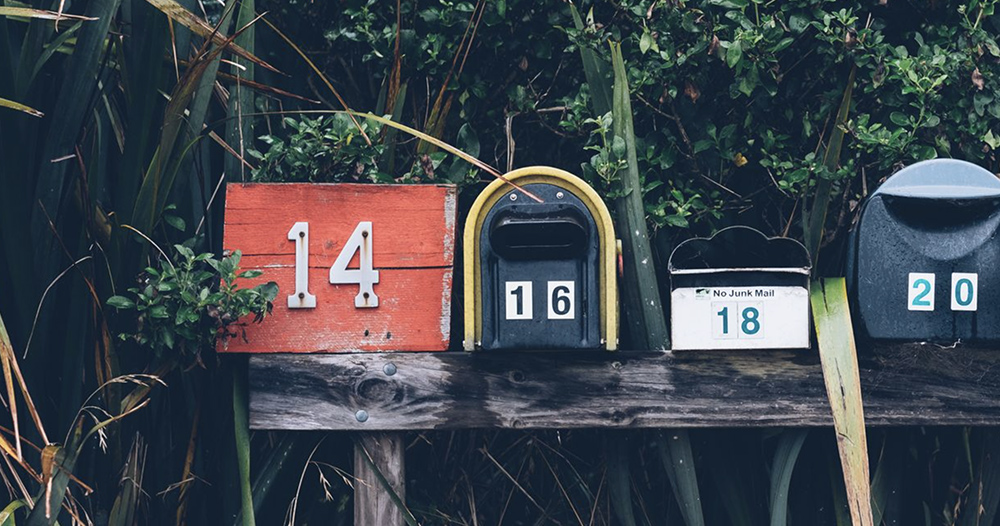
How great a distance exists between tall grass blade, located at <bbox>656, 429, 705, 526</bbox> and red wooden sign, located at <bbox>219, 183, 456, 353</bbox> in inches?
21.1

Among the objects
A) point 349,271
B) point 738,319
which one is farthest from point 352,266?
point 738,319

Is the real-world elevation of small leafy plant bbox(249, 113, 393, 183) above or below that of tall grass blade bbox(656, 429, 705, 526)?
above

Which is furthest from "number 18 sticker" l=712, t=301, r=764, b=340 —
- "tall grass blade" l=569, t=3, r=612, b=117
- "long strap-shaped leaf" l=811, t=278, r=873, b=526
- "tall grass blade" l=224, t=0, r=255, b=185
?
"tall grass blade" l=224, t=0, r=255, b=185

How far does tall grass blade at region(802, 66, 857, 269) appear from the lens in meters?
2.15

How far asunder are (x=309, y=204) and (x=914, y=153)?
1.34 m

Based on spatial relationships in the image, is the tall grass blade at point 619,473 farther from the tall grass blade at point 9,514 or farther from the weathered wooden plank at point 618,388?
the tall grass blade at point 9,514

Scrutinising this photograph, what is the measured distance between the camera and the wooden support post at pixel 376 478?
2090mm

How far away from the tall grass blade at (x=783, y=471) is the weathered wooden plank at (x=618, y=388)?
6 centimetres

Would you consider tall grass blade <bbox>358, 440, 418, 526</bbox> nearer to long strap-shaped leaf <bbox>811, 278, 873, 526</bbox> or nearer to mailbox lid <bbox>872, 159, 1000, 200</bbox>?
long strap-shaped leaf <bbox>811, 278, 873, 526</bbox>

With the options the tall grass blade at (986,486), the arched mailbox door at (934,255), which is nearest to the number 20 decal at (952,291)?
the arched mailbox door at (934,255)

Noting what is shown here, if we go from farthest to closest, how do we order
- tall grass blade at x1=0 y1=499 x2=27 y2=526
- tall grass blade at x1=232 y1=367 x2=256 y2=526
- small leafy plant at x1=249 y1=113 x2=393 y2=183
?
small leafy plant at x1=249 y1=113 x2=393 y2=183, tall grass blade at x1=232 y1=367 x2=256 y2=526, tall grass blade at x1=0 y1=499 x2=27 y2=526

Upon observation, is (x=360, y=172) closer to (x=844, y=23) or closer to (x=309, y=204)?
(x=309, y=204)

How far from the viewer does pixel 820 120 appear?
7.54ft

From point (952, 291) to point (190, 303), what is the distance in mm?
1513
